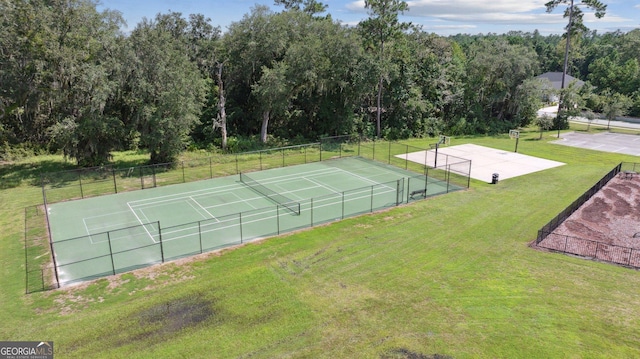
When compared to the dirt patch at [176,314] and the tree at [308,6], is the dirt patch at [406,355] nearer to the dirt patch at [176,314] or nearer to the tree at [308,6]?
the dirt patch at [176,314]

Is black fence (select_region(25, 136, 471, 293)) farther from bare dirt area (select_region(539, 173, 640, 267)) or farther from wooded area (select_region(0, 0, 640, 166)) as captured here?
bare dirt area (select_region(539, 173, 640, 267))

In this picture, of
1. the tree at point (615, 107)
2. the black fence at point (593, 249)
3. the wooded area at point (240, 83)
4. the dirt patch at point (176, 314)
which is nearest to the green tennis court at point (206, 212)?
the dirt patch at point (176, 314)

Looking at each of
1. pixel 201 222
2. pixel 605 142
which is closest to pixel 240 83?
pixel 201 222

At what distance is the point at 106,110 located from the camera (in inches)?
1219

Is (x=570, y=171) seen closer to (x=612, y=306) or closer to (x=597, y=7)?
(x=612, y=306)

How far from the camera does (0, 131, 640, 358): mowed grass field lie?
11875 millimetres

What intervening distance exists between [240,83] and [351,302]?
31.5 meters

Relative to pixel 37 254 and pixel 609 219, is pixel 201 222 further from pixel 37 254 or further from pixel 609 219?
pixel 609 219

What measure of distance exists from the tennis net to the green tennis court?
56 millimetres

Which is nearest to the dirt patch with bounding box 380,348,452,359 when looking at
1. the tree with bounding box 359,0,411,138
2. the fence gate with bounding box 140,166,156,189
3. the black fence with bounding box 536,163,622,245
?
the black fence with bounding box 536,163,622,245

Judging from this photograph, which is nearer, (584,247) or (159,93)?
(584,247)

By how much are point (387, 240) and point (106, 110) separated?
2374 cm

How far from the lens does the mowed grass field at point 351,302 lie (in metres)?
11.9

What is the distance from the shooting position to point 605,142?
44.1 metres
